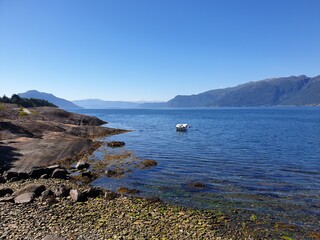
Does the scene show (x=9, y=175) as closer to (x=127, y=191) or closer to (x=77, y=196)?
(x=77, y=196)

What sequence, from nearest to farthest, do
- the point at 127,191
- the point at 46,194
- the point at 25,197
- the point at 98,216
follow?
the point at 98,216 → the point at 25,197 → the point at 46,194 → the point at 127,191

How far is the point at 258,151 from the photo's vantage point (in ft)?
139

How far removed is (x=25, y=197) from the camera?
60.5 feet

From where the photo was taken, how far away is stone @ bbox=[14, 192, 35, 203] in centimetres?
1801

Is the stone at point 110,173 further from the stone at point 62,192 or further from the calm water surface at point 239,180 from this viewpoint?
the stone at point 62,192

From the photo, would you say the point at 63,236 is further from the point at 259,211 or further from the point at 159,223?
the point at 259,211

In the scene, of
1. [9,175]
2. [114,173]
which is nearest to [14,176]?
[9,175]

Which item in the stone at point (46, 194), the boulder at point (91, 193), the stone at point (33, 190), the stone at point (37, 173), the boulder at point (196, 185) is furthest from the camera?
the stone at point (37, 173)

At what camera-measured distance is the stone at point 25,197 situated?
18.0 meters

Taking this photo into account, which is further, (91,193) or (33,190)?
(91,193)

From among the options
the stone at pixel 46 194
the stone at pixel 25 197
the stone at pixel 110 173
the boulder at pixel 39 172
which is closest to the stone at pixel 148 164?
the stone at pixel 110 173

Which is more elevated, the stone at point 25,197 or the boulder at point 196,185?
the stone at point 25,197

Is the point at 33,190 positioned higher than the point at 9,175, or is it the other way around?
the point at 33,190

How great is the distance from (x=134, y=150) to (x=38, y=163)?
16.3m
